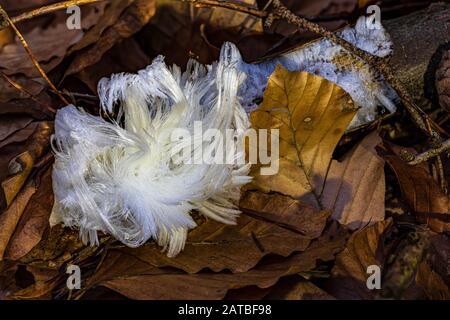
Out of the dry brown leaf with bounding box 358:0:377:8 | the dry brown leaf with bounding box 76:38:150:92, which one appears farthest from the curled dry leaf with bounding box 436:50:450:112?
the dry brown leaf with bounding box 76:38:150:92

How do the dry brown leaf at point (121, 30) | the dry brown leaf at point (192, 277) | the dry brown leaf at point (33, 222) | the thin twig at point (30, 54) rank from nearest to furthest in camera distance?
the dry brown leaf at point (192, 277), the dry brown leaf at point (33, 222), the thin twig at point (30, 54), the dry brown leaf at point (121, 30)

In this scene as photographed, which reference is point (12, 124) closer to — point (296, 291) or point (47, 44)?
point (47, 44)

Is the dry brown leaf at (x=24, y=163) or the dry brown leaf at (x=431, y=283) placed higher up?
the dry brown leaf at (x=24, y=163)

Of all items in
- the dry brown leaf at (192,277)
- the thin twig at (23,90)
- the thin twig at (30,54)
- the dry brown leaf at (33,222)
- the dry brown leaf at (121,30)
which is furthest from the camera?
the dry brown leaf at (121,30)

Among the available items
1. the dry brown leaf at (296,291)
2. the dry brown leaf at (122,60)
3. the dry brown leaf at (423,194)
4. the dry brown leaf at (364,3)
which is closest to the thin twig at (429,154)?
the dry brown leaf at (423,194)

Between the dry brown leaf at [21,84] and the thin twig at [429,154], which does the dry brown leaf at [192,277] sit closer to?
the thin twig at [429,154]

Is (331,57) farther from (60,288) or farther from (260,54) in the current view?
(60,288)

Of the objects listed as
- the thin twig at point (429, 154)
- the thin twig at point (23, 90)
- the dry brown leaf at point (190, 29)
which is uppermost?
the dry brown leaf at point (190, 29)
